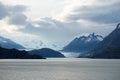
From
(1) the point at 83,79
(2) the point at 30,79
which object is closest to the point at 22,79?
(2) the point at 30,79

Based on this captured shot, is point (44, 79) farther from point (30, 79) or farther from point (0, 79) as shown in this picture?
point (0, 79)

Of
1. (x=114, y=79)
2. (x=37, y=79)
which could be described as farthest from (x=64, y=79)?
(x=114, y=79)

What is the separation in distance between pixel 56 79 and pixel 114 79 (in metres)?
28.8

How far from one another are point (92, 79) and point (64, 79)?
13.9 m

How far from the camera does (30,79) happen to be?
149000 millimetres

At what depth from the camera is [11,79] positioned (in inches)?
5881

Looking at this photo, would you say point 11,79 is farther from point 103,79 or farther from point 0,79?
point 103,79

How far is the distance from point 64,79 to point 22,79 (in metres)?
20.7

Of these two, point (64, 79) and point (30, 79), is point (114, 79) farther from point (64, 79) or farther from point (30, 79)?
point (30, 79)

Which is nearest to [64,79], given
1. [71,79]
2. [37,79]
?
[71,79]

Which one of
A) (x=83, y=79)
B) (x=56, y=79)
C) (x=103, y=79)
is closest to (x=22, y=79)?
(x=56, y=79)

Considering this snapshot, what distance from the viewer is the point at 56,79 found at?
15150 centimetres

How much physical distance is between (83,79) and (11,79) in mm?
35650

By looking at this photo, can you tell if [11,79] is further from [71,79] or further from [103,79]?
[103,79]
